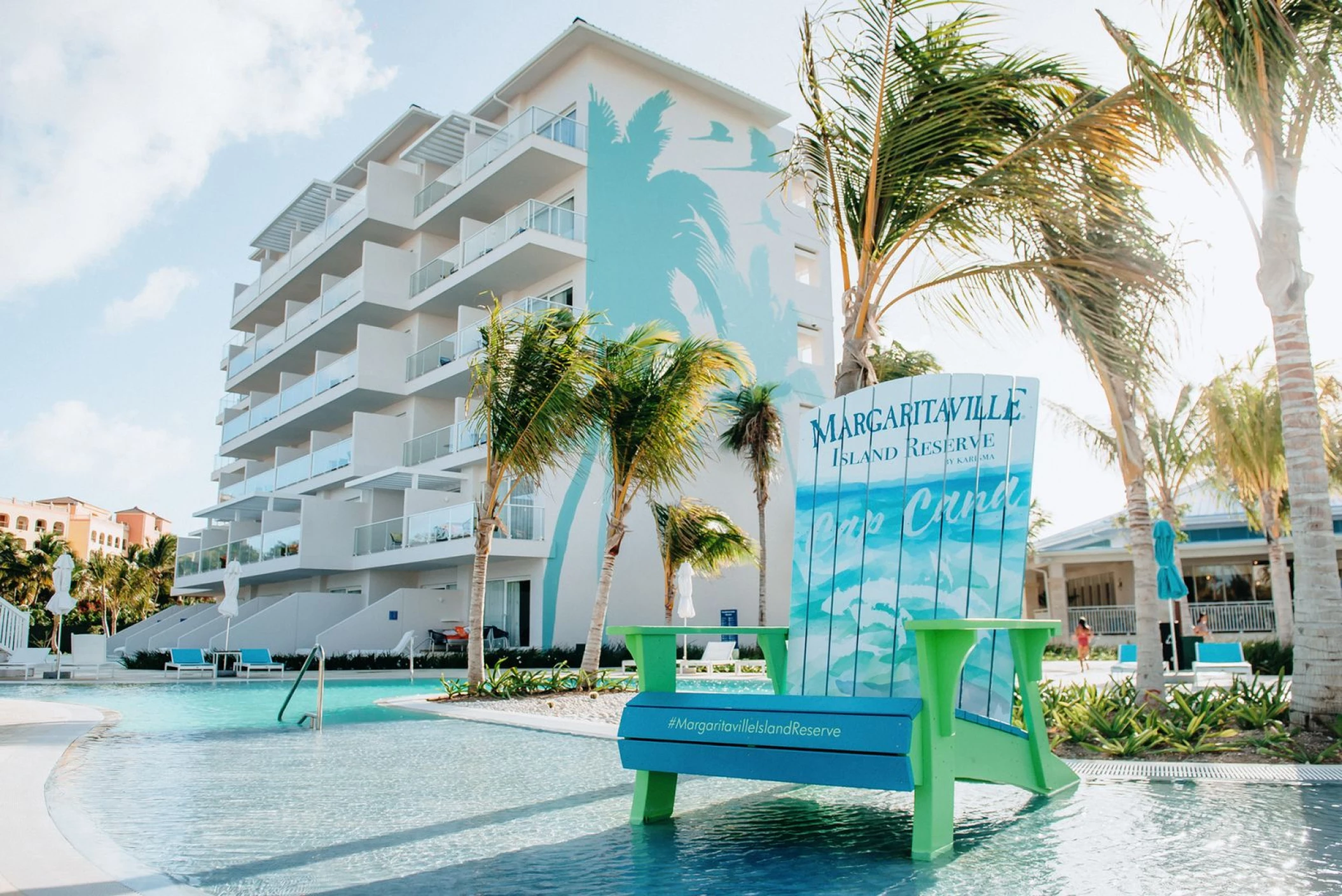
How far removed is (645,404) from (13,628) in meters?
16.2

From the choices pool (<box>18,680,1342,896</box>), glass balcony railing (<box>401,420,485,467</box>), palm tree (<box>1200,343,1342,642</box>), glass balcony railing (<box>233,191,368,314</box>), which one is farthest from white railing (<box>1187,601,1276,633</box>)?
glass balcony railing (<box>233,191,368,314</box>)

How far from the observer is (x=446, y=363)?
2872cm

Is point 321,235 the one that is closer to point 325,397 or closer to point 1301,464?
point 325,397

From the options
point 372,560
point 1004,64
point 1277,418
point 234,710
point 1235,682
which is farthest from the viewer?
point 372,560

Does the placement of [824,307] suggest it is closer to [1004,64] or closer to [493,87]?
[493,87]

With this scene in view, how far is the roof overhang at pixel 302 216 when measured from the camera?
36156 millimetres

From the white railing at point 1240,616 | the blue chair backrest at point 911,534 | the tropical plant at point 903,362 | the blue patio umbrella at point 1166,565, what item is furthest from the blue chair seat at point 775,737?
the white railing at point 1240,616

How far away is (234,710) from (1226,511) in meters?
29.0

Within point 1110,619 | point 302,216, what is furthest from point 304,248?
point 1110,619

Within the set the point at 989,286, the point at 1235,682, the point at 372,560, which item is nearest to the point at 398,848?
the point at 989,286

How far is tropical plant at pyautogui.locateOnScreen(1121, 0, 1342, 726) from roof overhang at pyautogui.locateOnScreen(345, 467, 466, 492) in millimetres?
21958

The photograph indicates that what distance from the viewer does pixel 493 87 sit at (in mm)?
30297

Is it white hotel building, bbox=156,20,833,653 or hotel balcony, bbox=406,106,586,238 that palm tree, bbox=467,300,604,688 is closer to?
white hotel building, bbox=156,20,833,653

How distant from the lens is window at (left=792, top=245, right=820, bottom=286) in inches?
1312
